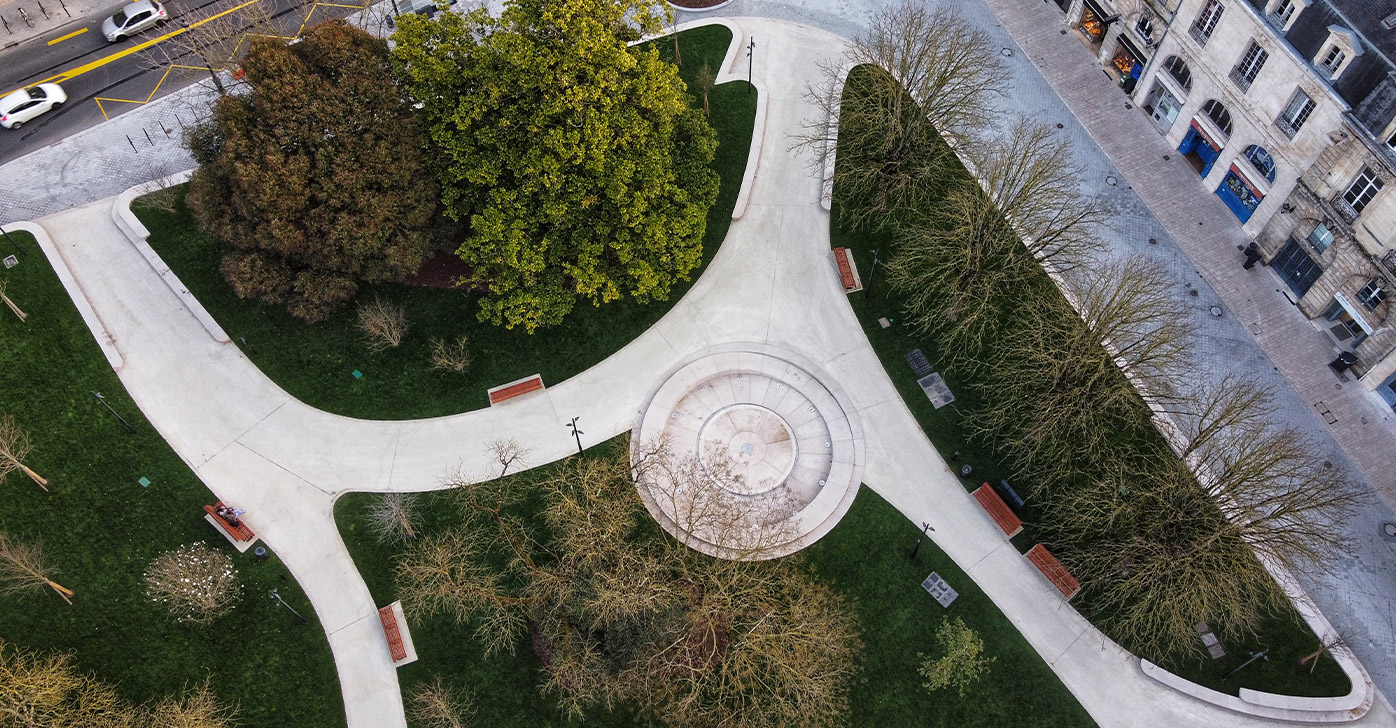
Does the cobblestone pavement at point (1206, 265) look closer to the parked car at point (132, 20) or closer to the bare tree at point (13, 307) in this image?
the parked car at point (132, 20)

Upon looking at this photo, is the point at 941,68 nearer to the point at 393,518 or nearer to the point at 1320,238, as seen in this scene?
the point at 1320,238

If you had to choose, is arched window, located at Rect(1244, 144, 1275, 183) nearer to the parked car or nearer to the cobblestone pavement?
the cobblestone pavement

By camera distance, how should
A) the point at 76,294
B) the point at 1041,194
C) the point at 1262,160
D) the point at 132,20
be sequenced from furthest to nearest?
1. the point at 132,20
2. the point at 76,294
3. the point at 1262,160
4. the point at 1041,194

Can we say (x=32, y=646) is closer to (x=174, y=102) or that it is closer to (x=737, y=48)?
(x=174, y=102)

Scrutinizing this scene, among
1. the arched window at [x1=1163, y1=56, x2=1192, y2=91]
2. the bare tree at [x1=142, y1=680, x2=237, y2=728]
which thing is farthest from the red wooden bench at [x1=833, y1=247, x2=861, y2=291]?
the bare tree at [x1=142, y1=680, x2=237, y2=728]

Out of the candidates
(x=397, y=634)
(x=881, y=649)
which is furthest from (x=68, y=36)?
(x=881, y=649)

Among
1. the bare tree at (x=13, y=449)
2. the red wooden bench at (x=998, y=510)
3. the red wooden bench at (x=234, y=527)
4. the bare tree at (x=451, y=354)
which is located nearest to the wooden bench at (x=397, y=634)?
the red wooden bench at (x=234, y=527)
